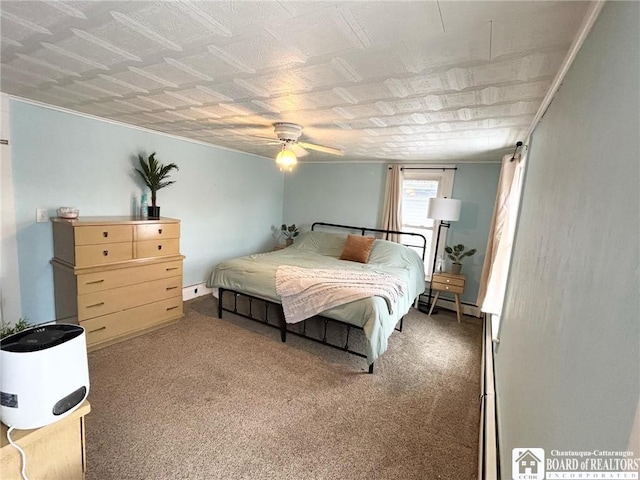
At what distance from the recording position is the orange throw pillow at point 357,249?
4180mm

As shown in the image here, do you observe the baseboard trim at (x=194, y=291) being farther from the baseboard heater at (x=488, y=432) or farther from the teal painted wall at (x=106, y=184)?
the baseboard heater at (x=488, y=432)

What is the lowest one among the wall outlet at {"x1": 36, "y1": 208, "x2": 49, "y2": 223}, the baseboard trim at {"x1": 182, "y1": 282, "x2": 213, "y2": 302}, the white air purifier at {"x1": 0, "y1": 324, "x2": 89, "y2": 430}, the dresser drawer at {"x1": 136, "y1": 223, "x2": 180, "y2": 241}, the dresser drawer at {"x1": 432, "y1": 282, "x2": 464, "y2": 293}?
the baseboard trim at {"x1": 182, "y1": 282, "x2": 213, "y2": 302}

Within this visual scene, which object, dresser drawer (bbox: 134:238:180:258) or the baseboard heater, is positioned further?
dresser drawer (bbox: 134:238:180:258)

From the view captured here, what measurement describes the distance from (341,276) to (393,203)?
1921 mm

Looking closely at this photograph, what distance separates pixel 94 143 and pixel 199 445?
3060mm

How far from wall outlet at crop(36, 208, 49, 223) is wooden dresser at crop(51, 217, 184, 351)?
0.10 meters

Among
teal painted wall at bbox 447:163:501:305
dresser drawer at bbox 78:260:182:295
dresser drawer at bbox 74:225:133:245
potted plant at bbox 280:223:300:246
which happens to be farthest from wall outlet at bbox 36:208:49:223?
teal painted wall at bbox 447:163:501:305

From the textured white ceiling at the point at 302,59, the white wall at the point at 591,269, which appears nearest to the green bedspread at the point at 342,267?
the white wall at the point at 591,269

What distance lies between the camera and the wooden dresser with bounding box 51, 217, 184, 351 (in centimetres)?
268

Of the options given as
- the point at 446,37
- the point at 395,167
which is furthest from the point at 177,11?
the point at 395,167

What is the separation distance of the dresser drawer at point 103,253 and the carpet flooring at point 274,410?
83 centimetres

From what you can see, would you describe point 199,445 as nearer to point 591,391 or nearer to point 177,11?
point 591,391

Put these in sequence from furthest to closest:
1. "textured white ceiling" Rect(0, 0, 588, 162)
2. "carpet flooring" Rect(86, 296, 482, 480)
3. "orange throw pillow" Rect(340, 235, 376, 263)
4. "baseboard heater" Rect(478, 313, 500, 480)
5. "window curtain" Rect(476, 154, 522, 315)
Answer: "orange throw pillow" Rect(340, 235, 376, 263) → "window curtain" Rect(476, 154, 522, 315) → "carpet flooring" Rect(86, 296, 482, 480) → "baseboard heater" Rect(478, 313, 500, 480) → "textured white ceiling" Rect(0, 0, 588, 162)

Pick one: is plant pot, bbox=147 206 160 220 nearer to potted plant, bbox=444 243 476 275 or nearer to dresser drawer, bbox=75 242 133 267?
dresser drawer, bbox=75 242 133 267
